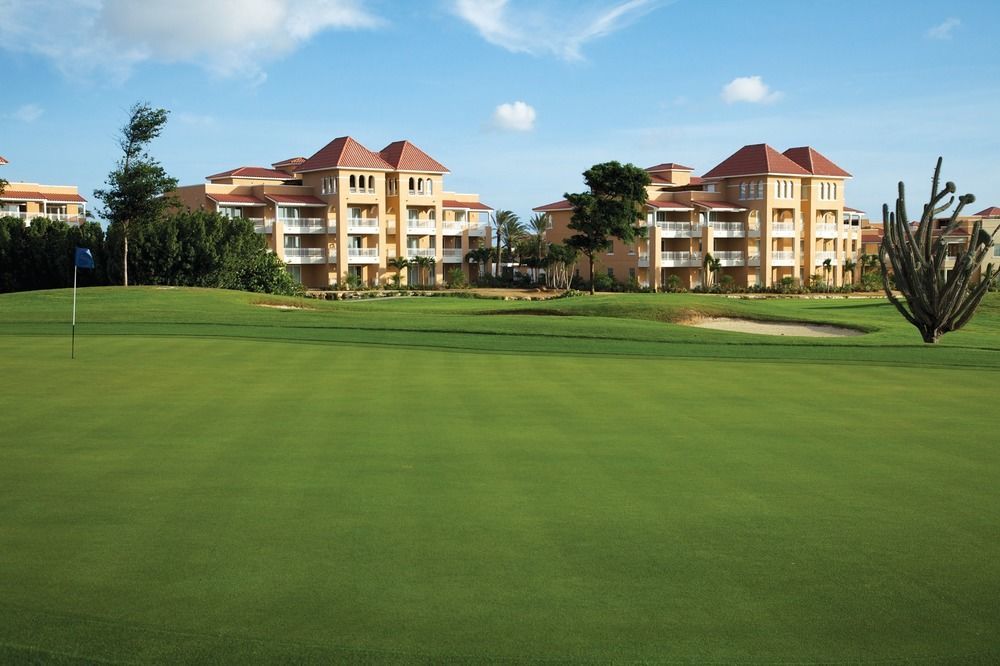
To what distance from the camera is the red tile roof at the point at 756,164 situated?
10044 cm

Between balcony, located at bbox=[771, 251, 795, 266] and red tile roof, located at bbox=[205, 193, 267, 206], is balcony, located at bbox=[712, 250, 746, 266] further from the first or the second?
red tile roof, located at bbox=[205, 193, 267, 206]

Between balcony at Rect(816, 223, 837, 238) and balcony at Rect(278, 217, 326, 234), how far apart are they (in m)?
49.1

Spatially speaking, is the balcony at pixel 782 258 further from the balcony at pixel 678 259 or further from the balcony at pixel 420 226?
the balcony at pixel 420 226

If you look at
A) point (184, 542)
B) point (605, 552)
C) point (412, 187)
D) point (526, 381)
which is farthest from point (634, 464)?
point (412, 187)

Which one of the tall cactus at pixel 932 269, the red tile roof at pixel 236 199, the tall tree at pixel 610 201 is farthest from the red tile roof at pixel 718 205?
the tall cactus at pixel 932 269

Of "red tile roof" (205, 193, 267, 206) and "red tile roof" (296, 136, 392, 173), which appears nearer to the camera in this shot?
"red tile roof" (205, 193, 267, 206)

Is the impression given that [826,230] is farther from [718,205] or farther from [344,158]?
[344,158]

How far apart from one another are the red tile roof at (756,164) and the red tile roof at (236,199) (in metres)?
44.9

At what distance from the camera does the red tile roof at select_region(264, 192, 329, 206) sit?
295 ft

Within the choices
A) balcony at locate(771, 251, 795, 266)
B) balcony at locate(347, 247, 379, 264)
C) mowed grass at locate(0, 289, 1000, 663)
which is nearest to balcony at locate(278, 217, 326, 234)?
balcony at locate(347, 247, 379, 264)

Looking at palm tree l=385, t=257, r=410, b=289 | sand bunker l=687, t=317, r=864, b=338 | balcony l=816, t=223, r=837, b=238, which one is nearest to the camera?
sand bunker l=687, t=317, r=864, b=338

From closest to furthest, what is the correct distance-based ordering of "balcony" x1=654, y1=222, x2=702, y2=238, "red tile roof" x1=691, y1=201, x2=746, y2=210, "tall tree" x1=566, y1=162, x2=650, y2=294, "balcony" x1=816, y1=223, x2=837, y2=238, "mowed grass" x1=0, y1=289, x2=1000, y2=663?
"mowed grass" x1=0, y1=289, x2=1000, y2=663, "tall tree" x1=566, y1=162, x2=650, y2=294, "balcony" x1=654, y1=222, x2=702, y2=238, "red tile roof" x1=691, y1=201, x2=746, y2=210, "balcony" x1=816, y1=223, x2=837, y2=238

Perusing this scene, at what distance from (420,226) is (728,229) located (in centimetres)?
2932

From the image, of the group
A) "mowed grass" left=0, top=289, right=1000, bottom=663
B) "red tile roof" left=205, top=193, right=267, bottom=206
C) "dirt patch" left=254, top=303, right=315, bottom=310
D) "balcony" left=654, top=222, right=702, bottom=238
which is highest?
"red tile roof" left=205, top=193, right=267, bottom=206
